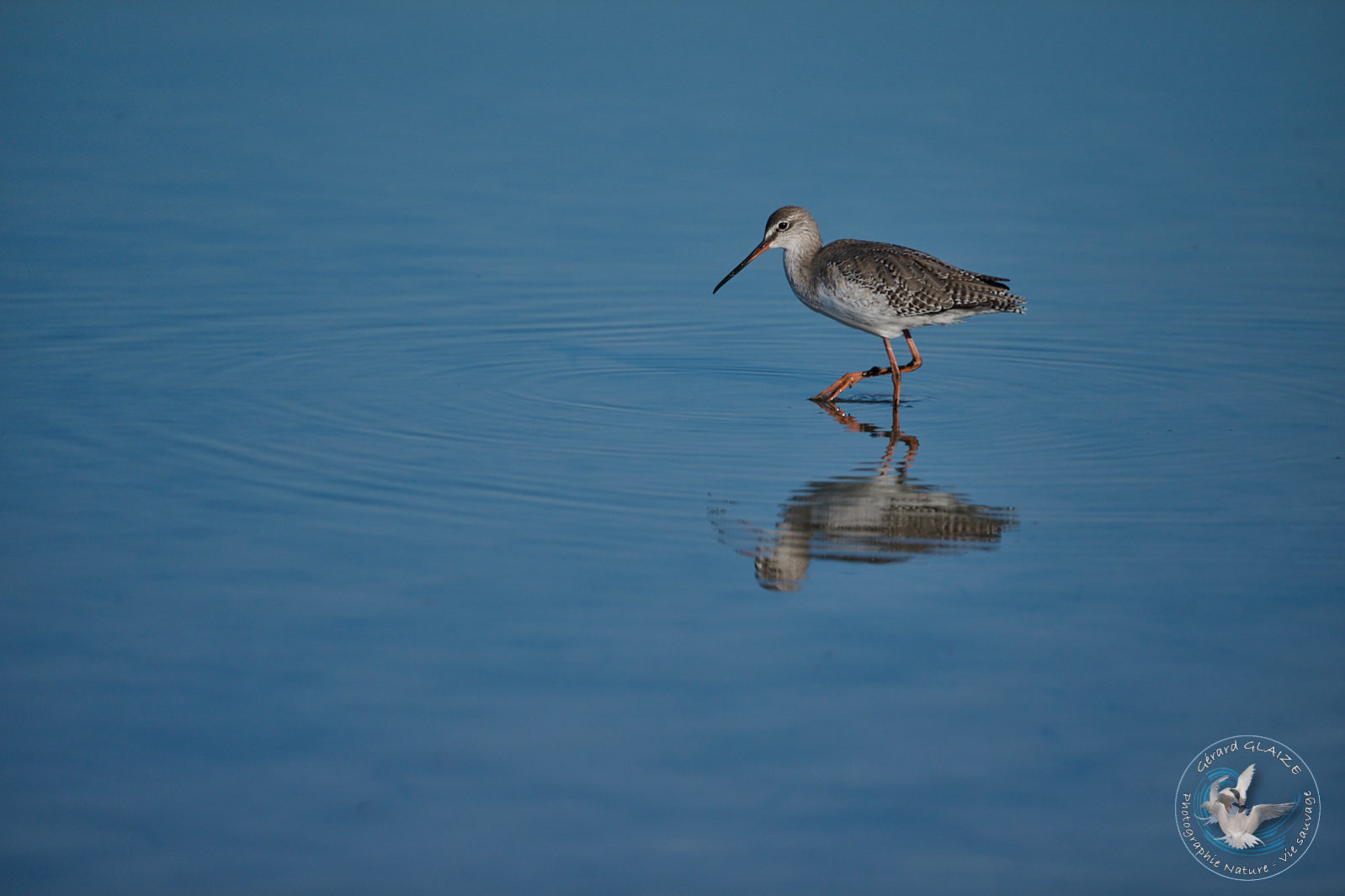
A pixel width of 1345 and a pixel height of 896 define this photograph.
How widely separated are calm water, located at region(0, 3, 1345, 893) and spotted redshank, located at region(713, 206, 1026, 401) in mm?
482

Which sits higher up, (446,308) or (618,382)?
(446,308)

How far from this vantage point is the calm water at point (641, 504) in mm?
5664

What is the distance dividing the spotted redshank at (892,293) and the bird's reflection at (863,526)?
244cm

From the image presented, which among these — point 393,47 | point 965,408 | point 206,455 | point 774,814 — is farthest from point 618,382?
point 393,47

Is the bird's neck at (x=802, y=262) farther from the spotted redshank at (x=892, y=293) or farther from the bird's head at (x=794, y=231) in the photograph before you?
the spotted redshank at (x=892, y=293)

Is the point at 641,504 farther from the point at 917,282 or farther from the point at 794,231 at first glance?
the point at 794,231

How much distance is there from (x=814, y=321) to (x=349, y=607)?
795 cm

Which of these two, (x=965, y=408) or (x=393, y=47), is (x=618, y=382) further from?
(x=393, y=47)

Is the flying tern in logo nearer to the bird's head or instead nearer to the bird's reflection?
the bird's reflection

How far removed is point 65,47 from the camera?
955 inches

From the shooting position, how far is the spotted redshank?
11805mm

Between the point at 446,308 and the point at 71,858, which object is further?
the point at 446,308

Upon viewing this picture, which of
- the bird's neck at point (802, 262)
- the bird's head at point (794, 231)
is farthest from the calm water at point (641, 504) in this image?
the bird's head at point (794, 231)

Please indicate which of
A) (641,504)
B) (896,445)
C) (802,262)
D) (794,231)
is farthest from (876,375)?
(641,504)
